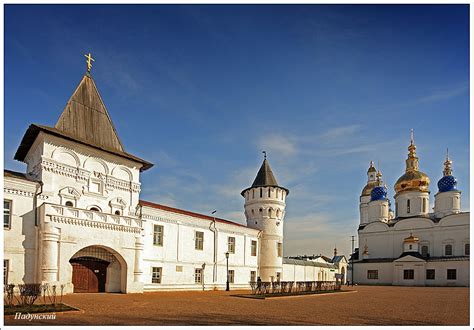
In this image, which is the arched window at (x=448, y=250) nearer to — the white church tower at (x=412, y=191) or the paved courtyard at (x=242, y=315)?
the white church tower at (x=412, y=191)

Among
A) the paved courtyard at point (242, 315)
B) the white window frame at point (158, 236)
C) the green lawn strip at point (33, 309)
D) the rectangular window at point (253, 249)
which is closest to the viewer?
the paved courtyard at point (242, 315)

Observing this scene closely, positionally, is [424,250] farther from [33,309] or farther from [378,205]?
[33,309]

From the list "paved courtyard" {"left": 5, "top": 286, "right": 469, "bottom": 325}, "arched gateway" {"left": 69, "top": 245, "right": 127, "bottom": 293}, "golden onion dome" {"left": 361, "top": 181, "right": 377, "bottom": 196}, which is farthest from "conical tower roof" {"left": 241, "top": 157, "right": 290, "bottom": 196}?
"golden onion dome" {"left": 361, "top": 181, "right": 377, "bottom": 196}

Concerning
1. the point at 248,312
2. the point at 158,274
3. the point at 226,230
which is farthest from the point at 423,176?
the point at 248,312

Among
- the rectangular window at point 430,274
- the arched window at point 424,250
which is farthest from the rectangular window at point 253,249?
the arched window at point 424,250

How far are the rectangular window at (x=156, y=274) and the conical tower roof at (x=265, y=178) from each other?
1114 cm

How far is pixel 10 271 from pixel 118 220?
5160mm

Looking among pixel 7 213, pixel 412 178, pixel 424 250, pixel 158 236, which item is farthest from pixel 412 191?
pixel 7 213

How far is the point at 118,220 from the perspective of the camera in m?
20.6

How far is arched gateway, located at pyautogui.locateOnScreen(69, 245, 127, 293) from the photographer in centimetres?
1978

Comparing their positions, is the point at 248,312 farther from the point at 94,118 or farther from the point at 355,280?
the point at 355,280

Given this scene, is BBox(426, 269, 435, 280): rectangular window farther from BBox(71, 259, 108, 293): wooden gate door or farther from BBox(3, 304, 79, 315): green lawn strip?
BBox(3, 304, 79, 315): green lawn strip

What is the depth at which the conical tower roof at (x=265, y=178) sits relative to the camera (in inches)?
1259

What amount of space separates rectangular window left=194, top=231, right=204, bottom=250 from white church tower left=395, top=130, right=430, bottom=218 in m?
34.0
